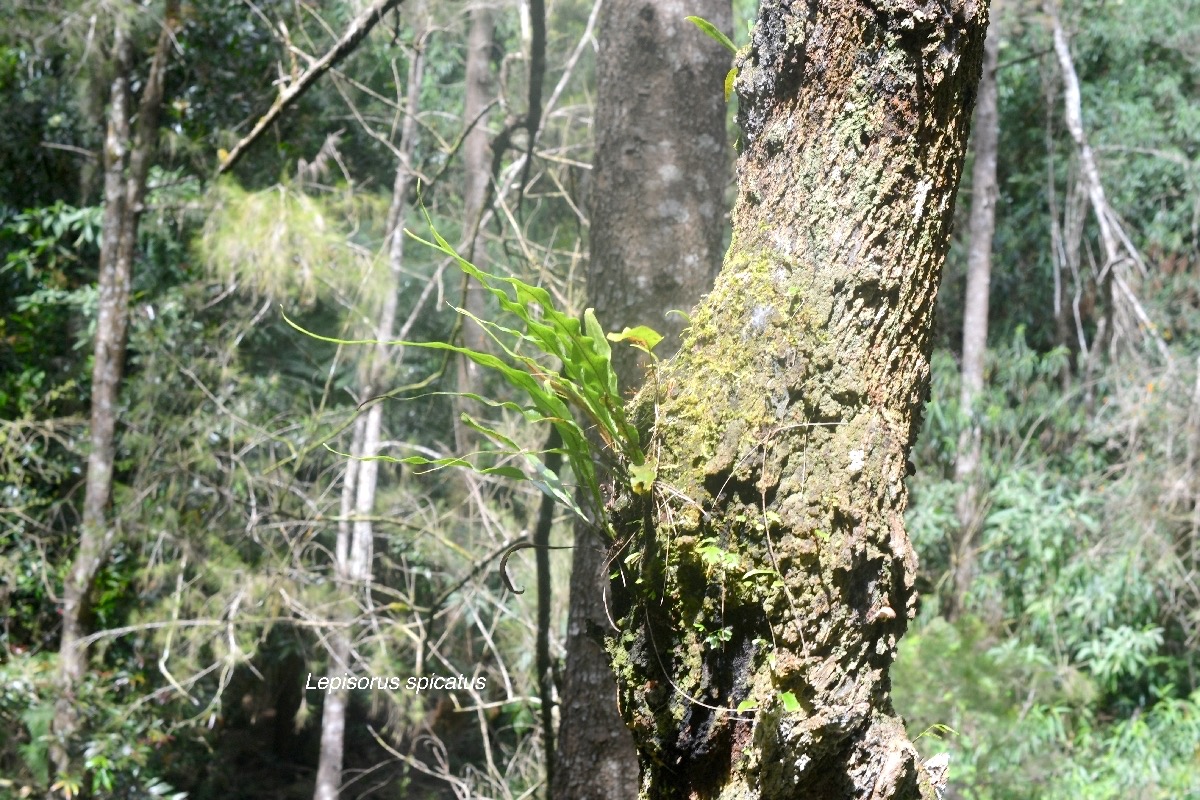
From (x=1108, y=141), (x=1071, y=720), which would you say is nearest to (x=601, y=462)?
(x=1071, y=720)

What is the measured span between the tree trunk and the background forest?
2.68m

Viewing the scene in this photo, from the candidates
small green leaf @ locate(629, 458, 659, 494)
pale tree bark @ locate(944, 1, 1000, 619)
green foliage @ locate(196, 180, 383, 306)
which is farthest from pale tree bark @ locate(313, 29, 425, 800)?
small green leaf @ locate(629, 458, 659, 494)

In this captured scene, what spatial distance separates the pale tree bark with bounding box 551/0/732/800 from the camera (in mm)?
1505

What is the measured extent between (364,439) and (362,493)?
29cm

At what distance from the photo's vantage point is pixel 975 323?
19.9 ft

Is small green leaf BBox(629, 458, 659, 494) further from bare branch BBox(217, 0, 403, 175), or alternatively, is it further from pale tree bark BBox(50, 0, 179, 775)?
pale tree bark BBox(50, 0, 179, 775)

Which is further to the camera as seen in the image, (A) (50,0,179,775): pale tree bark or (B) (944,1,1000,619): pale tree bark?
(B) (944,1,1000,619): pale tree bark

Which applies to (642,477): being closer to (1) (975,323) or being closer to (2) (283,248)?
(2) (283,248)

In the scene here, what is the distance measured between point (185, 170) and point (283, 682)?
275 cm

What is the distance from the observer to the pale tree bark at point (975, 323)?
17.7 ft

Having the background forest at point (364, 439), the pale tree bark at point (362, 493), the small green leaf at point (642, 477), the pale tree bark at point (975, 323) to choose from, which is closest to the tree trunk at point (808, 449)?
the small green leaf at point (642, 477)

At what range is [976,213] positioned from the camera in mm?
6250

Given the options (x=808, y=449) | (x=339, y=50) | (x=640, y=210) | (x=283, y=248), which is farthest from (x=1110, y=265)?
(x=808, y=449)

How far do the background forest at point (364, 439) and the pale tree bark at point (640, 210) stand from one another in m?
1.83
